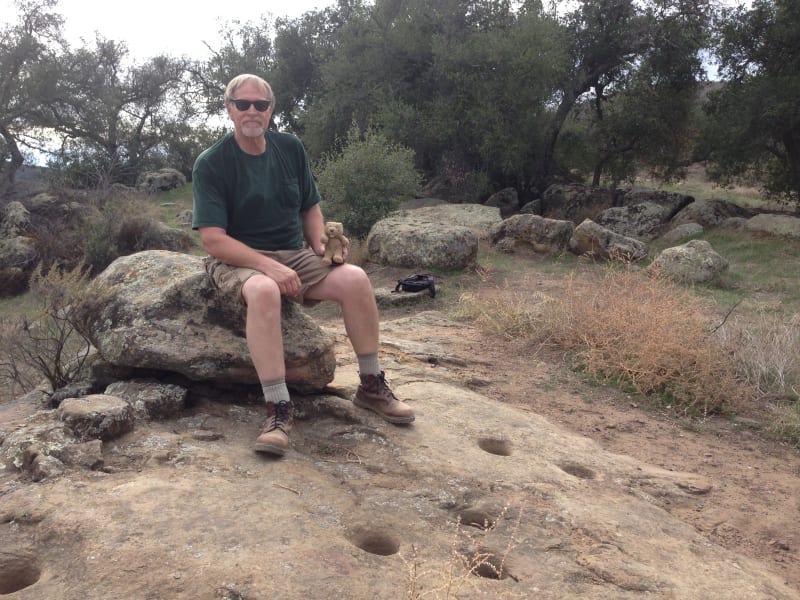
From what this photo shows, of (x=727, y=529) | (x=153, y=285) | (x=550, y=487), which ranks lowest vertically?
(x=727, y=529)

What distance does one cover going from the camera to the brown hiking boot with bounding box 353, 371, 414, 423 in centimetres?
365

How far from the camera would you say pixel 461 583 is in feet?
7.01

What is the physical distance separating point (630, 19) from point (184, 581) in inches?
723

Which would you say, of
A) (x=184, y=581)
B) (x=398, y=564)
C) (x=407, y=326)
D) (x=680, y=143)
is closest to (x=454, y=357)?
(x=407, y=326)

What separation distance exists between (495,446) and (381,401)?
0.71m

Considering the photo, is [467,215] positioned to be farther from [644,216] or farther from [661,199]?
[661,199]

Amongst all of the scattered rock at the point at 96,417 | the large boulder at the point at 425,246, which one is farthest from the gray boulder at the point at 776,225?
the scattered rock at the point at 96,417

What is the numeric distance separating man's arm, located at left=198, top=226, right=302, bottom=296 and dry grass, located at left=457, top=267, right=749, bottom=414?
316cm

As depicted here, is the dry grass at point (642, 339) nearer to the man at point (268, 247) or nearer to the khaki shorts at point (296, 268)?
the man at point (268, 247)

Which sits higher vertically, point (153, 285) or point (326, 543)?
point (153, 285)

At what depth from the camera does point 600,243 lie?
1179cm

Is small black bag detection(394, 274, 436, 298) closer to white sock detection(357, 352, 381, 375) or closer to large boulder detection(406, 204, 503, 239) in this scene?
white sock detection(357, 352, 381, 375)

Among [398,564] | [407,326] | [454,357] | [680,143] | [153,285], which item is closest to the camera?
[398,564]

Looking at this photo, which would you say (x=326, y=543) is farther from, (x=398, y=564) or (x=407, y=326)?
(x=407, y=326)
